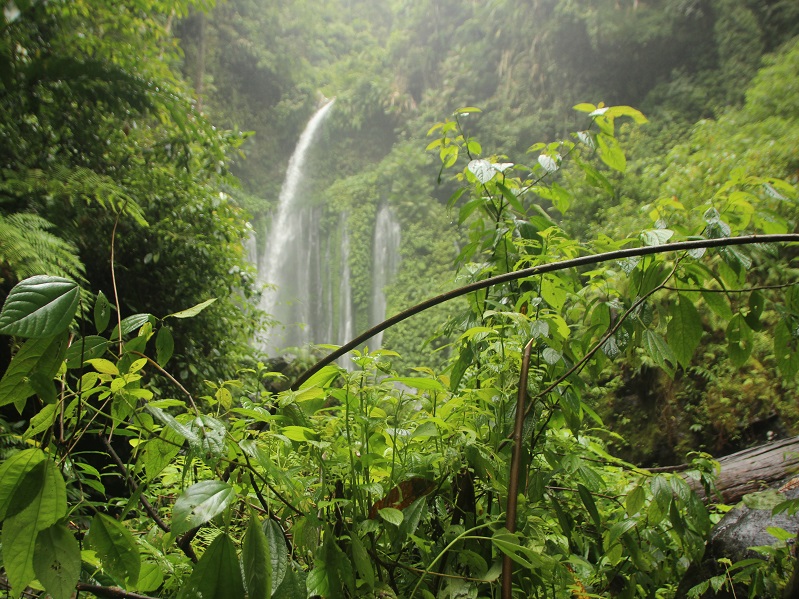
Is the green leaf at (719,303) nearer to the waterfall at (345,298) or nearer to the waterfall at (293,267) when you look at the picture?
the waterfall at (345,298)

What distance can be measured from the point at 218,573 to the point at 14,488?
18 centimetres

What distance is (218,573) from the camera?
1.41ft

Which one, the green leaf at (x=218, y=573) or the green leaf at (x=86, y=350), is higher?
Answer: the green leaf at (x=86, y=350)

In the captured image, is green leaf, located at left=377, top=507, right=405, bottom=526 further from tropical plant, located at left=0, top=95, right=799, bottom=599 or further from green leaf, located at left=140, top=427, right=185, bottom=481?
green leaf, located at left=140, top=427, right=185, bottom=481

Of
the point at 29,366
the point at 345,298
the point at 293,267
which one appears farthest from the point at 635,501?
the point at 293,267

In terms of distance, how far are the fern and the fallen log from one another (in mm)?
3216

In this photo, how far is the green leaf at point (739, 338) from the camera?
2.46 feet

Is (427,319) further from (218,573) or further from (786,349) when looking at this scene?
(218,573)

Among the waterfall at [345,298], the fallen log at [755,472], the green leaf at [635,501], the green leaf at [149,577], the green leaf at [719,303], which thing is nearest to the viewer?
the green leaf at [149,577]

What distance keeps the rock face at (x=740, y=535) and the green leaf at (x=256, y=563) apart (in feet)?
3.69

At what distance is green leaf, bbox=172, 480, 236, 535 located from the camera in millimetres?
393

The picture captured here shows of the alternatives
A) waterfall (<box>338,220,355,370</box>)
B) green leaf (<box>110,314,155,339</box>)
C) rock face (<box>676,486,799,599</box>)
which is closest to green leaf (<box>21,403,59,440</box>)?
green leaf (<box>110,314,155,339</box>)

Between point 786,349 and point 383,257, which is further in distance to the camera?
point 383,257

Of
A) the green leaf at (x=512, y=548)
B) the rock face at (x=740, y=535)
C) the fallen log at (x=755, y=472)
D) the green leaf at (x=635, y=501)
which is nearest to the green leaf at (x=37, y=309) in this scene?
the green leaf at (x=512, y=548)
